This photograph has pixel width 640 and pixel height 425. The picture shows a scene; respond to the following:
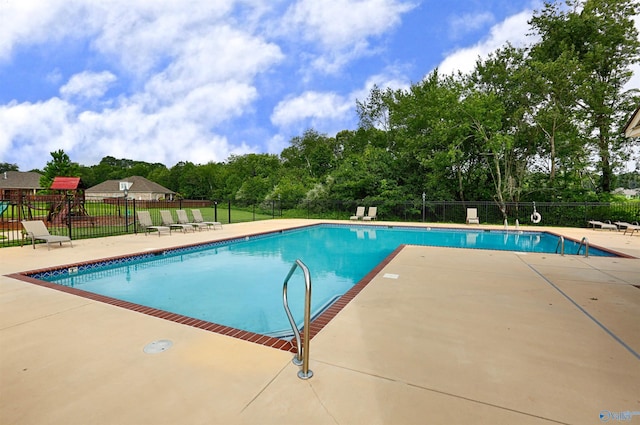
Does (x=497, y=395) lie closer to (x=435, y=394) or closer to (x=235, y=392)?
(x=435, y=394)

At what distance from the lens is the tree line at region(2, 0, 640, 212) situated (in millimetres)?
14273

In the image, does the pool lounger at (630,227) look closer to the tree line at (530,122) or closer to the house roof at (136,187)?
the tree line at (530,122)

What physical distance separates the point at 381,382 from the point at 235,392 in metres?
0.99

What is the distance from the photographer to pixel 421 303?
A: 3.87 meters

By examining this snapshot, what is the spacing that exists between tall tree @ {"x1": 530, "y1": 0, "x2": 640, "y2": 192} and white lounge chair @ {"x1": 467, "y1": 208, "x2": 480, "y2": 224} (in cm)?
635

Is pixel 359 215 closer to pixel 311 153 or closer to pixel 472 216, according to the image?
pixel 472 216

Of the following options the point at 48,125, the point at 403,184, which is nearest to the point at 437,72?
the point at 403,184

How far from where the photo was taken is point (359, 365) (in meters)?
2.42

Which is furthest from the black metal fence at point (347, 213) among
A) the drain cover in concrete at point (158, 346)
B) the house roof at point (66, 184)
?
the drain cover in concrete at point (158, 346)

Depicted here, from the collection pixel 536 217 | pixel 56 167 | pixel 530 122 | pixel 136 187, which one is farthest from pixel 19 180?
pixel 536 217

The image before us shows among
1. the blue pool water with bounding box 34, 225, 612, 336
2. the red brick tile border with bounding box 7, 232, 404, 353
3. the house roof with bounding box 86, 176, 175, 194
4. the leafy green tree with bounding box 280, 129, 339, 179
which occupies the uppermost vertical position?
the leafy green tree with bounding box 280, 129, 339, 179

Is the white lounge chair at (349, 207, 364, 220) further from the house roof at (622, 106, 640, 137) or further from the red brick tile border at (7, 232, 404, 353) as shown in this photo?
the house roof at (622, 106, 640, 137)

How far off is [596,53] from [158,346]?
65.0 feet

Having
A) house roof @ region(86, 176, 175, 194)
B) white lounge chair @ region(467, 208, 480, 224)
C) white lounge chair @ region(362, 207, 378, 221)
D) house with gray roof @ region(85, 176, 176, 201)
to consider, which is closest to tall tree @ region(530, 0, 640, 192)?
white lounge chair @ region(467, 208, 480, 224)
